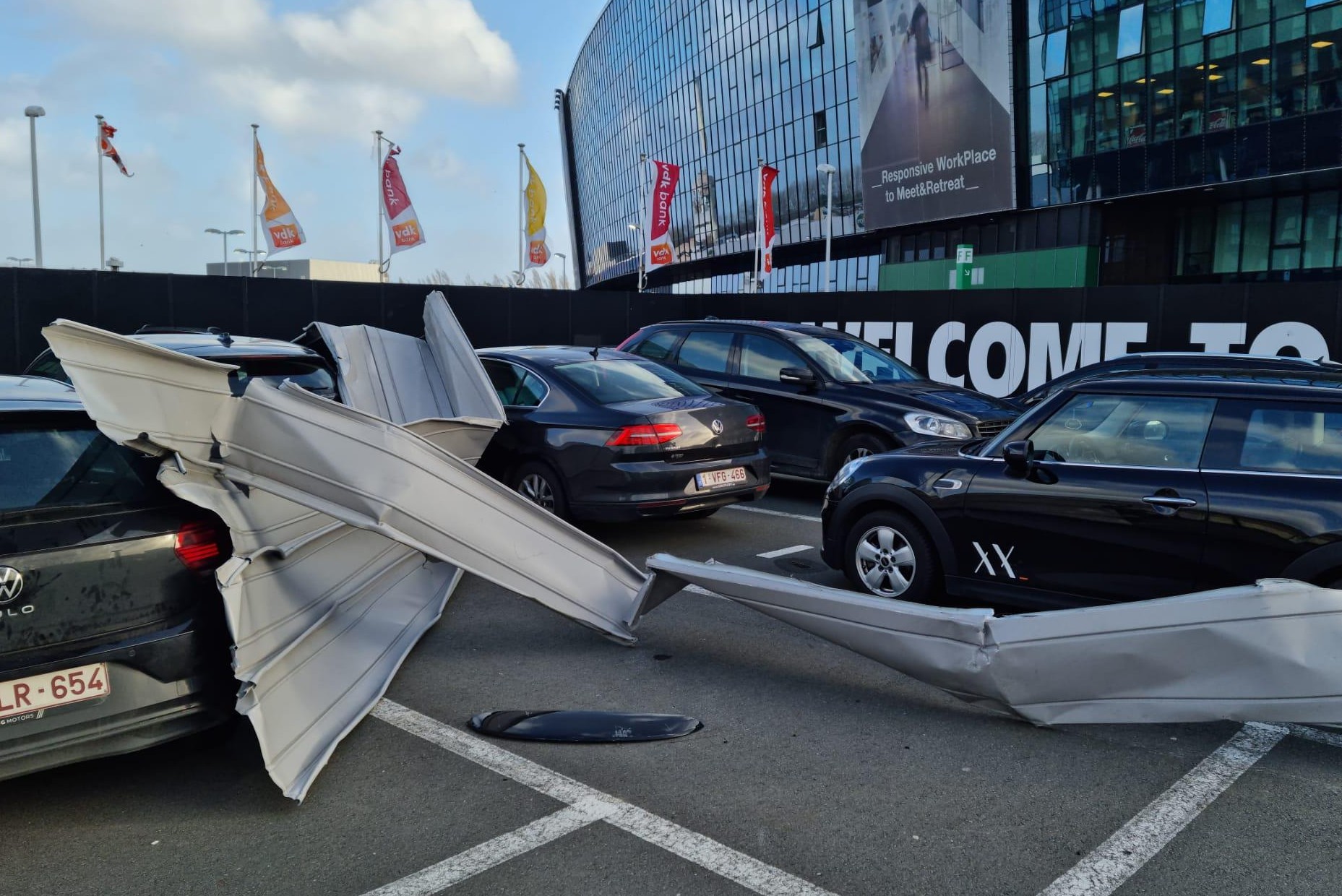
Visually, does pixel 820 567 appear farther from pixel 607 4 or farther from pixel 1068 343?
pixel 607 4

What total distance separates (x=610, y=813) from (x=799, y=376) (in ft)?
22.1

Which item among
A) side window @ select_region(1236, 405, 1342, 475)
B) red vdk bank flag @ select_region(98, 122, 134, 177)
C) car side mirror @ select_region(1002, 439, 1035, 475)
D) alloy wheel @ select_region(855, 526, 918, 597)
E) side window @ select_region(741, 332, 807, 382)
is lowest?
alloy wheel @ select_region(855, 526, 918, 597)

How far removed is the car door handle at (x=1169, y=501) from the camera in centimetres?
484

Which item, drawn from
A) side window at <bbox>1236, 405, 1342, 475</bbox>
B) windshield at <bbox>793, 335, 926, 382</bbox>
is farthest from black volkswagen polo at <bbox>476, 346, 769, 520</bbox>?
side window at <bbox>1236, 405, 1342, 475</bbox>

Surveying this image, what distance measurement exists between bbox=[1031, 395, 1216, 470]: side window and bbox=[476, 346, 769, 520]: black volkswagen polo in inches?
108

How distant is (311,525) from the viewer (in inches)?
173

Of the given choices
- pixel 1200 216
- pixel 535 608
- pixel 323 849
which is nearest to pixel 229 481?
pixel 323 849

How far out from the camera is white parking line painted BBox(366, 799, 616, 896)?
124 inches

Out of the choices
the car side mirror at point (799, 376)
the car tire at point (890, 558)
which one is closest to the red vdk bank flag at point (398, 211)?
the car side mirror at point (799, 376)

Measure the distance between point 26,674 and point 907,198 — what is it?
44.2 metres

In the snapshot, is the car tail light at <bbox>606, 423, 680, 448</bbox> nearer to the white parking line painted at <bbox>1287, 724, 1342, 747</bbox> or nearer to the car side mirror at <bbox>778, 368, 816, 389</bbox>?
the car side mirror at <bbox>778, 368, 816, 389</bbox>

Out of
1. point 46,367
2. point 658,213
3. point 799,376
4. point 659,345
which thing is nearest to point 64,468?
point 46,367

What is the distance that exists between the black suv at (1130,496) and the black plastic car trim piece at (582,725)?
80.7 inches

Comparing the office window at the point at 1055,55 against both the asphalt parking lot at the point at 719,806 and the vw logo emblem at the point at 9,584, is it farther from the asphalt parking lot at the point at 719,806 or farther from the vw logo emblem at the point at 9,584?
the vw logo emblem at the point at 9,584
